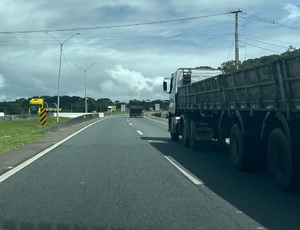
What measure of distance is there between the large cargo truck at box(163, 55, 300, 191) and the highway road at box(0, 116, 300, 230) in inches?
19.8

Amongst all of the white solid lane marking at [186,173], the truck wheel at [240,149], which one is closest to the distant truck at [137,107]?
the white solid lane marking at [186,173]

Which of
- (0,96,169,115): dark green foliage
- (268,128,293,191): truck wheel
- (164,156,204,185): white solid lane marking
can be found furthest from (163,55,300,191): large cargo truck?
(0,96,169,115): dark green foliage

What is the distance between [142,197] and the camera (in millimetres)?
9133

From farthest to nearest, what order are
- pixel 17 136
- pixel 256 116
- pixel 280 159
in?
pixel 17 136 < pixel 256 116 < pixel 280 159

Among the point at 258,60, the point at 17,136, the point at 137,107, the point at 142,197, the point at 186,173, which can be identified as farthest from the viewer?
the point at 137,107

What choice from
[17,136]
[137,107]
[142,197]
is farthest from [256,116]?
[137,107]

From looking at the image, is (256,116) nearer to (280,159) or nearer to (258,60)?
(280,159)

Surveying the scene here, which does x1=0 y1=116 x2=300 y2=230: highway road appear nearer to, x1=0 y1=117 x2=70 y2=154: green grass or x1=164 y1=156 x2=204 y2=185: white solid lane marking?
x1=164 y1=156 x2=204 y2=185: white solid lane marking

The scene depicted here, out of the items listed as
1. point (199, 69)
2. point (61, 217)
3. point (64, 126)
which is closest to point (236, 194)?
point (61, 217)

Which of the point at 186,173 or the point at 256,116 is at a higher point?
the point at 256,116

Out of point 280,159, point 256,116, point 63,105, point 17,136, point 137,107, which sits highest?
point 63,105

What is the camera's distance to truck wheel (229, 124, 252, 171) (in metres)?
12.0

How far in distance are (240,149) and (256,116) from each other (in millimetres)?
1143

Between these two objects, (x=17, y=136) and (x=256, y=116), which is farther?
(x=17, y=136)
